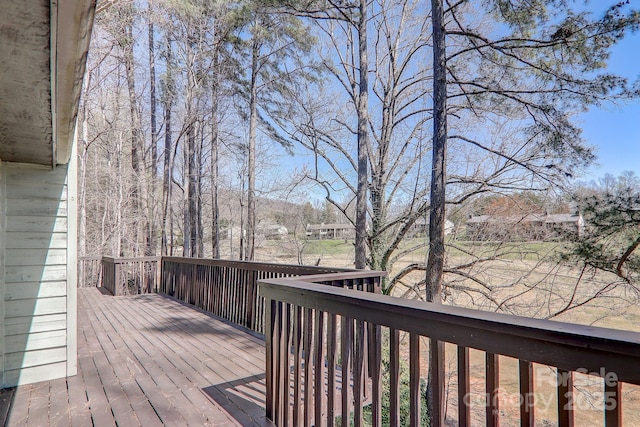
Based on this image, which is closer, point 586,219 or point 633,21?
point 633,21

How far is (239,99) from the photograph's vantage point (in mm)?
11992

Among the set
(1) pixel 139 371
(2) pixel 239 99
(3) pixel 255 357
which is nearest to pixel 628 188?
(3) pixel 255 357

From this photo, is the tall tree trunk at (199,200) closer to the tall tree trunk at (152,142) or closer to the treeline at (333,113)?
the treeline at (333,113)

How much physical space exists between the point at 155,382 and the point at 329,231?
9111 mm

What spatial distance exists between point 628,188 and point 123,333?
7.58 meters

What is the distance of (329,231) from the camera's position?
38.5ft

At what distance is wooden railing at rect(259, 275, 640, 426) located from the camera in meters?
0.87

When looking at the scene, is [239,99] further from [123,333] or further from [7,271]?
[7,271]

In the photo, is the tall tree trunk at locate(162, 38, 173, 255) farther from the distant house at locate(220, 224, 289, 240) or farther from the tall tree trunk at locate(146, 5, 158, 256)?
the distant house at locate(220, 224, 289, 240)

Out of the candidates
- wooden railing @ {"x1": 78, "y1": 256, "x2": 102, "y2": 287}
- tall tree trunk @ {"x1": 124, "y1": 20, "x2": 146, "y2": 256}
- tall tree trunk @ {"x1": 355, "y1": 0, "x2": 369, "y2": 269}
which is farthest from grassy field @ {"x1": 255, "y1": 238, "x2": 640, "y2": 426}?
tall tree trunk @ {"x1": 124, "y1": 20, "x2": 146, "y2": 256}

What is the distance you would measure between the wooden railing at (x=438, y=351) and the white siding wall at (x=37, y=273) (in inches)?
79.9

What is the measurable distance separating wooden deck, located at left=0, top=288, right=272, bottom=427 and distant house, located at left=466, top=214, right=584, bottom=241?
5.84 m

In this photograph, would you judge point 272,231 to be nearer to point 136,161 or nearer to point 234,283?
point 136,161

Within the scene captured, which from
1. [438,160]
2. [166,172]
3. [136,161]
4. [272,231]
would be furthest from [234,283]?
[166,172]
